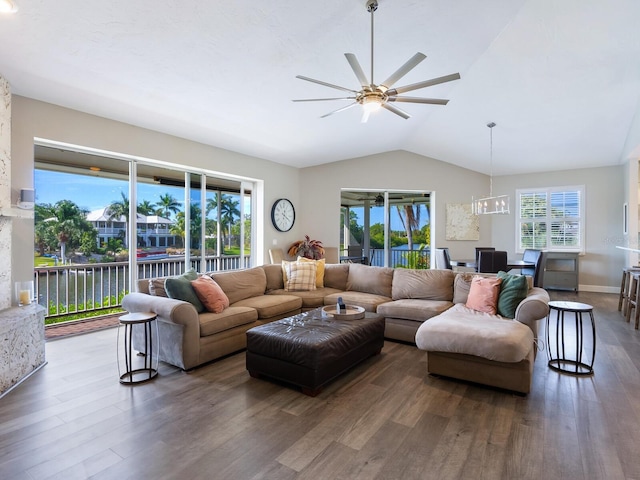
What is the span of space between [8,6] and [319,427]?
3.56m

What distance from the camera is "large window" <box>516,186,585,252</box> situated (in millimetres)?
7609

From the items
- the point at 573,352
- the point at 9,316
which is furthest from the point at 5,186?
the point at 573,352

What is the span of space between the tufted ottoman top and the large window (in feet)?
20.9

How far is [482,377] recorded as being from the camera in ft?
9.32

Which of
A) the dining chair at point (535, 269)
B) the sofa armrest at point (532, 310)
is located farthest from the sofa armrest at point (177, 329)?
the dining chair at point (535, 269)

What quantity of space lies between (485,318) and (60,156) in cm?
518

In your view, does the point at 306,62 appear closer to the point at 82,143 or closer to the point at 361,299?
the point at 82,143

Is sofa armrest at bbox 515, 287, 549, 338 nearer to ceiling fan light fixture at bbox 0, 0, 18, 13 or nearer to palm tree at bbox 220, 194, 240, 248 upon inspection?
ceiling fan light fixture at bbox 0, 0, 18, 13

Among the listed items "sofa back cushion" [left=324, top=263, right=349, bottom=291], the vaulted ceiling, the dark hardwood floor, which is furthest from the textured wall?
"sofa back cushion" [left=324, top=263, right=349, bottom=291]

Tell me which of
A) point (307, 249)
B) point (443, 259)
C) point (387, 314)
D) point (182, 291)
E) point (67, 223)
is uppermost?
point (67, 223)

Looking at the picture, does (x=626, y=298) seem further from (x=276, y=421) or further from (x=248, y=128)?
(x=248, y=128)

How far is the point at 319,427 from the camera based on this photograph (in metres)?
2.28

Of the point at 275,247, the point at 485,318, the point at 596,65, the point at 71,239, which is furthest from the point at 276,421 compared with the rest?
the point at 596,65

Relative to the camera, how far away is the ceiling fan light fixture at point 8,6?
7.62ft
